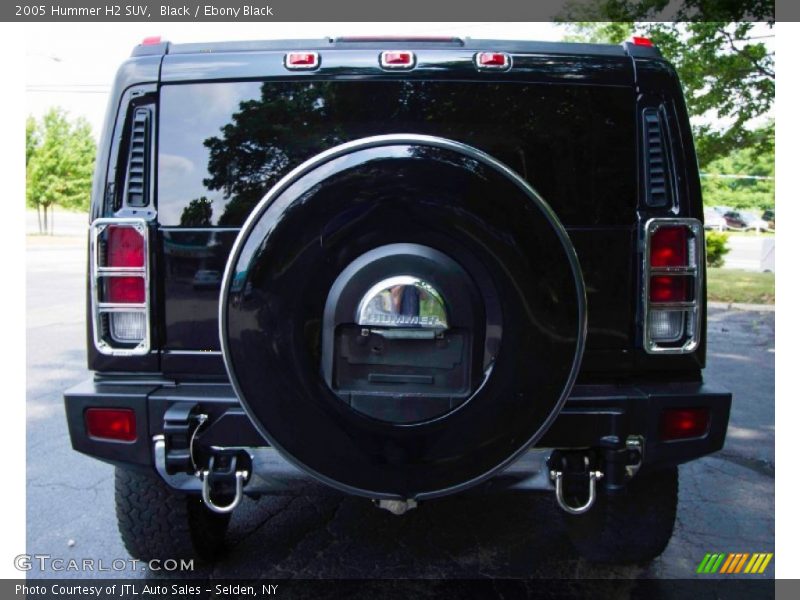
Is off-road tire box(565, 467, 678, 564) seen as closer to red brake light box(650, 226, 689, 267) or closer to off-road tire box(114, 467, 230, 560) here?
red brake light box(650, 226, 689, 267)

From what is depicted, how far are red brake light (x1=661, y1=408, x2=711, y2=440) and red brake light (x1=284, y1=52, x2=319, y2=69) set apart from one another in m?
1.77

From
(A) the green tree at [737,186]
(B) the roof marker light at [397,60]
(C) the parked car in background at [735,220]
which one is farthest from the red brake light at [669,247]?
(C) the parked car in background at [735,220]

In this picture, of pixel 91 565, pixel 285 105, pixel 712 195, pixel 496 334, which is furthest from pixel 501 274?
pixel 712 195

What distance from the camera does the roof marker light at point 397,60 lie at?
2494 mm

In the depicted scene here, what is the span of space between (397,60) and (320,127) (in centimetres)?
37

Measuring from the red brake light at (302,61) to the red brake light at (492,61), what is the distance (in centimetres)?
58

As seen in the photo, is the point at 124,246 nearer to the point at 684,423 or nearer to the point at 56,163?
the point at 684,423

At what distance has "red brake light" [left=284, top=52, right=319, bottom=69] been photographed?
→ 98.7 inches

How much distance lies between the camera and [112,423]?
2.47 metres

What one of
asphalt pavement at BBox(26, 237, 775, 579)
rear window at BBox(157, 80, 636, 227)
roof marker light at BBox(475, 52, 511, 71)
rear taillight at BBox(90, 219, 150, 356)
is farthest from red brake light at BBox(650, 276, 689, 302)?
rear taillight at BBox(90, 219, 150, 356)

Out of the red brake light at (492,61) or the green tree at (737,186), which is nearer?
the red brake light at (492,61)

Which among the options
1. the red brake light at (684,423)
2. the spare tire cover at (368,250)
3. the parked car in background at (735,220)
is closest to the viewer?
the spare tire cover at (368,250)

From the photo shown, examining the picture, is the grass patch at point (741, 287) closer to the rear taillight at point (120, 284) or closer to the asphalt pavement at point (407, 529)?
the asphalt pavement at point (407, 529)

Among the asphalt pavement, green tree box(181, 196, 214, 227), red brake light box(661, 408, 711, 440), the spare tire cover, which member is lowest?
the asphalt pavement
